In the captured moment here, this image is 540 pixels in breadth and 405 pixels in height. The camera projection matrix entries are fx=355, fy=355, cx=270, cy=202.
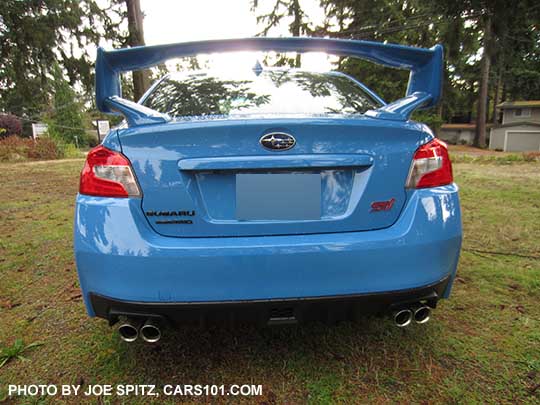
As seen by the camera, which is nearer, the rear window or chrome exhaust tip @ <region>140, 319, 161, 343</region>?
chrome exhaust tip @ <region>140, 319, 161, 343</region>

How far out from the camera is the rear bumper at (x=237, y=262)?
1.22 meters

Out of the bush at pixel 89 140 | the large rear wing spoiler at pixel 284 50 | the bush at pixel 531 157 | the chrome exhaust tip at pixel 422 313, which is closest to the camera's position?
the chrome exhaust tip at pixel 422 313

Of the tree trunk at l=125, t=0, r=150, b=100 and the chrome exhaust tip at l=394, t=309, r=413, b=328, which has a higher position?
the tree trunk at l=125, t=0, r=150, b=100

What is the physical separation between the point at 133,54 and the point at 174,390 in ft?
4.81

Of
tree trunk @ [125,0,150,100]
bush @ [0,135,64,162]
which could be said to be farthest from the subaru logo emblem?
bush @ [0,135,64,162]

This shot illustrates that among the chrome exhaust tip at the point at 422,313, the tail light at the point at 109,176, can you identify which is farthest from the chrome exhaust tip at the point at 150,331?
the chrome exhaust tip at the point at 422,313

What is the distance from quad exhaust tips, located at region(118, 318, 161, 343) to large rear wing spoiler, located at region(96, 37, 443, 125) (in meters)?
0.87

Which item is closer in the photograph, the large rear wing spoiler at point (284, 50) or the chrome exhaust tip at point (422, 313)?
the chrome exhaust tip at point (422, 313)

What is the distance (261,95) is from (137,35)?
6.88 m

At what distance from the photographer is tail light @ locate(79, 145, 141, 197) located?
1285 millimetres

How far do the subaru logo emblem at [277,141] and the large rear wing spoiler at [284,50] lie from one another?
479 millimetres

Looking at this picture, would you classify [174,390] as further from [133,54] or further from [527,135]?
[527,135]

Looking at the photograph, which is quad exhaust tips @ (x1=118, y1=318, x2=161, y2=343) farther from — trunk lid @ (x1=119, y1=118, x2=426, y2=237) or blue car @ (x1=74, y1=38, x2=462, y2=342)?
trunk lid @ (x1=119, y1=118, x2=426, y2=237)

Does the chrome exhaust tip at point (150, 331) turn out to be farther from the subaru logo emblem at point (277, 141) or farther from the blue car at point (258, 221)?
the subaru logo emblem at point (277, 141)
